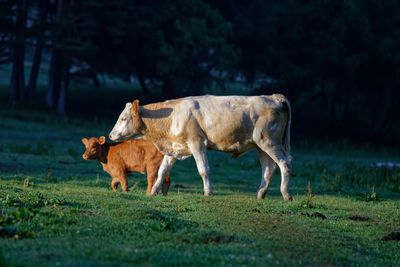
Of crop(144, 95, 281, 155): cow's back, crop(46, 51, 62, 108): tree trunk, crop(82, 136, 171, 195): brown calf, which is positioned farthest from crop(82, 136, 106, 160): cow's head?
crop(46, 51, 62, 108): tree trunk

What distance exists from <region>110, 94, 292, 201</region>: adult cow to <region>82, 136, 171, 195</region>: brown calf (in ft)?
1.19

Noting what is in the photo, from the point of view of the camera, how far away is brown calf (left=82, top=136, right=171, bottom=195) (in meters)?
13.6

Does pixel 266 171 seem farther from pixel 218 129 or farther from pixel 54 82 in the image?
pixel 54 82

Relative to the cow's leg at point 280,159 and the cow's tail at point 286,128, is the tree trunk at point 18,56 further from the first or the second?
the cow's leg at point 280,159

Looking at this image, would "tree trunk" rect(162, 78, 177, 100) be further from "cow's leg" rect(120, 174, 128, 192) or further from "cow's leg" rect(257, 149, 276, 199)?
"cow's leg" rect(257, 149, 276, 199)

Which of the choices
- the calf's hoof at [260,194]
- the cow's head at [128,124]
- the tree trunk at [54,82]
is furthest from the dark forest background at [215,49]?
the calf's hoof at [260,194]

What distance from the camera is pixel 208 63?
45469mm

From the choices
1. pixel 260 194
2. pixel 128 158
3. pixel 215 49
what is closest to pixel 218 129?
pixel 260 194

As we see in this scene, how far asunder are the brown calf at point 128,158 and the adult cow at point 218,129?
0.36 metres

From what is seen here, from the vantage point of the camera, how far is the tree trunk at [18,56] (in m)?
39.4

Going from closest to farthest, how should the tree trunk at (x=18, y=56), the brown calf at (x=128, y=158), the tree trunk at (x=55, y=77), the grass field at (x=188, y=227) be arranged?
the grass field at (x=188, y=227) < the brown calf at (x=128, y=158) < the tree trunk at (x=18, y=56) < the tree trunk at (x=55, y=77)

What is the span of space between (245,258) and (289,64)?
3787 cm

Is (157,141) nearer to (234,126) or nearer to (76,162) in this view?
(234,126)

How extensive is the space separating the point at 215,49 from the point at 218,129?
3202cm
